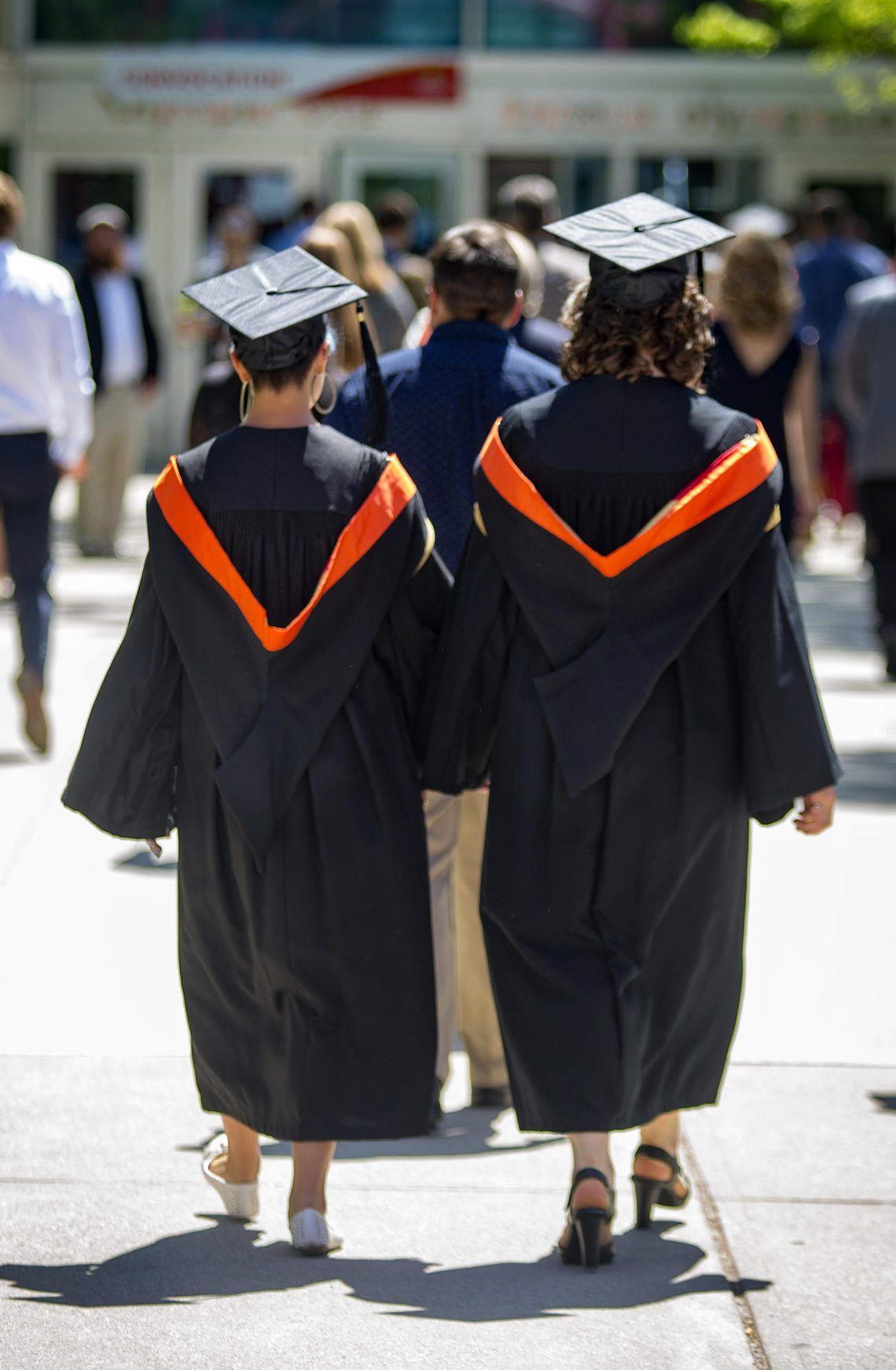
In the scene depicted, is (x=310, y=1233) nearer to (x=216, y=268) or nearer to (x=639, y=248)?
(x=639, y=248)

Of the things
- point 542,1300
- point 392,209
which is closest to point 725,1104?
point 542,1300

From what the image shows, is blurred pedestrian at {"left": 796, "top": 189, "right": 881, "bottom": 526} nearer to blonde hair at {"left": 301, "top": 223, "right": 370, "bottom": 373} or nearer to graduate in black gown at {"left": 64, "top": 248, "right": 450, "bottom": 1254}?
blonde hair at {"left": 301, "top": 223, "right": 370, "bottom": 373}

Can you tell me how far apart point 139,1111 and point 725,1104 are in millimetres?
1252

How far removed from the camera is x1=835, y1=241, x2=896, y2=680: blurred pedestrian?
30.0 feet

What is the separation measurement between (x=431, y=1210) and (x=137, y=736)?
1.06 m

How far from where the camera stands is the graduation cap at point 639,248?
3.83 metres

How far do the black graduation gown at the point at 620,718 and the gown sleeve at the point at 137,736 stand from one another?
47 cm

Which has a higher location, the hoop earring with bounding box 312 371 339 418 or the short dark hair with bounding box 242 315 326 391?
the short dark hair with bounding box 242 315 326 391

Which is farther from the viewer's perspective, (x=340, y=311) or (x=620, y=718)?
(x=340, y=311)

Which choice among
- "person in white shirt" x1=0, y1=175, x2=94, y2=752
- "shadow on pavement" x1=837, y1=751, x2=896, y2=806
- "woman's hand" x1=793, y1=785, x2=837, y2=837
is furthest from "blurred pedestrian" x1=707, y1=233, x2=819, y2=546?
"woman's hand" x1=793, y1=785, x2=837, y2=837

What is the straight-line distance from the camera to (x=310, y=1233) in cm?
383

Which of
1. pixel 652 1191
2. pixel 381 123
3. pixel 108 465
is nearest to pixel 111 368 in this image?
pixel 108 465

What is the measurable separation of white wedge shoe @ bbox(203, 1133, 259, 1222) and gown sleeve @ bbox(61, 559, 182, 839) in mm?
617

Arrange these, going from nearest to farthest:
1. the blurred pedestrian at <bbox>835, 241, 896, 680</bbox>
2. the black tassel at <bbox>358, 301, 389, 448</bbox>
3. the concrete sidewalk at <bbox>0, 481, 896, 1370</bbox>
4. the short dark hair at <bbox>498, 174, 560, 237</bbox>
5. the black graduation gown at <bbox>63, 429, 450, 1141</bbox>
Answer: the concrete sidewalk at <bbox>0, 481, 896, 1370</bbox> → the black graduation gown at <bbox>63, 429, 450, 1141</bbox> → the black tassel at <bbox>358, 301, 389, 448</bbox> → the short dark hair at <bbox>498, 174, 560, 237</bbox> → the blurred pedestrian at <bbox>835, 241, 896, 680</bbox>
